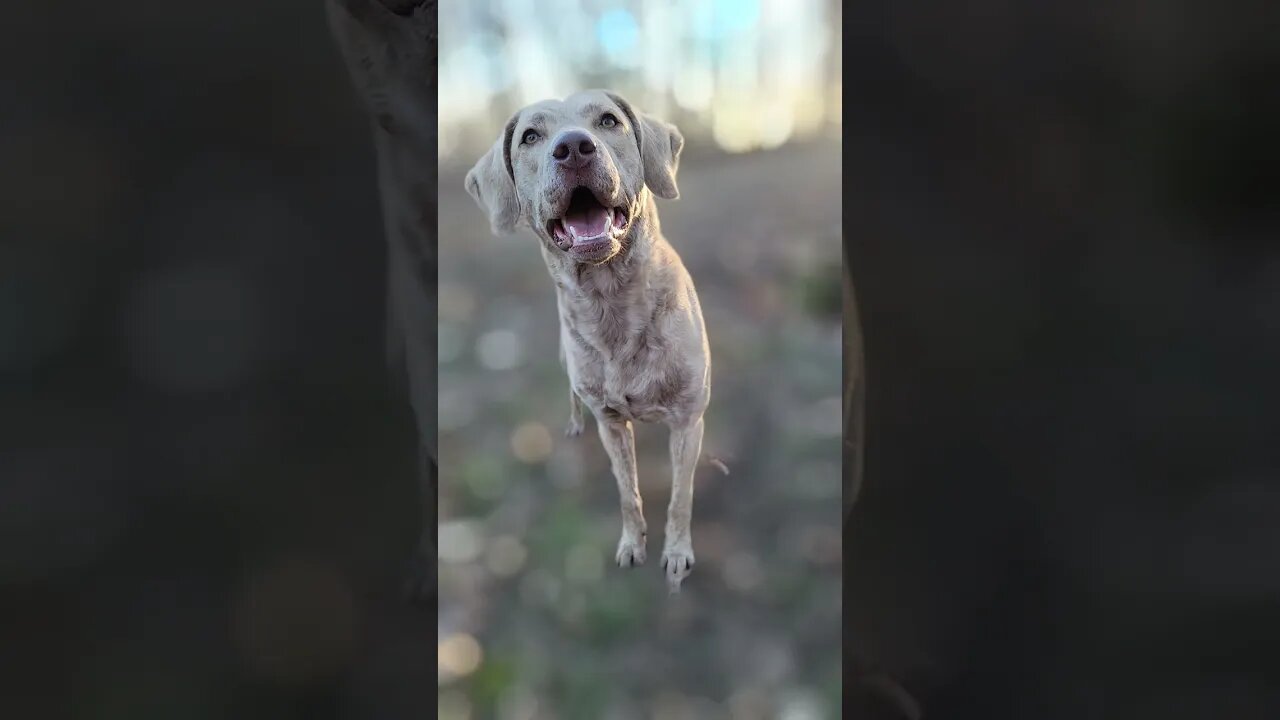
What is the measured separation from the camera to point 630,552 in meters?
1.78

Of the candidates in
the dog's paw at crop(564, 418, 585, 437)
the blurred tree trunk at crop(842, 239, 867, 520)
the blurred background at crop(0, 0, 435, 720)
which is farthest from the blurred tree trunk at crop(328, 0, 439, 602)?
the blurred tree trunk at crop(842, 239, 867, 520)

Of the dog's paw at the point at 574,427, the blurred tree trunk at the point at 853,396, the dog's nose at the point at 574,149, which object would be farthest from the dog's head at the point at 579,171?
the blurred tree trunk at the point at 853,396

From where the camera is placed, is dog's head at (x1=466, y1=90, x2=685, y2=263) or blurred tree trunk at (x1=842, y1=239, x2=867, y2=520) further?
blurred tree trunk at (x1=842, y1=239, x2=867, y2=520)

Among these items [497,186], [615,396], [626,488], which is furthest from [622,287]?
[626,488]

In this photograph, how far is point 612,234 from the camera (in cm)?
166

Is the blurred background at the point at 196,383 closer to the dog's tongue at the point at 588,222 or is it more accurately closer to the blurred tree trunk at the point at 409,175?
the blurred tree trunk at the point at 409,175

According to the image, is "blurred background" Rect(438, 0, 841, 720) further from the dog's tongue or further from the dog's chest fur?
the dog's tongue

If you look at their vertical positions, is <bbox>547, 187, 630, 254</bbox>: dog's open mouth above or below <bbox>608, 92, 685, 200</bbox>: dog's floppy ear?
below

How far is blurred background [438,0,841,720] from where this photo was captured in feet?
5.69

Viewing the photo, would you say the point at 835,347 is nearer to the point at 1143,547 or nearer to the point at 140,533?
the point at 1143,547

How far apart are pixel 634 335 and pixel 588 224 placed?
0.92ft

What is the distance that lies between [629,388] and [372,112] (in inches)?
35.0

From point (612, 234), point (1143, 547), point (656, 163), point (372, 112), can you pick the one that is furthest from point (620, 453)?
point (1143, 547)

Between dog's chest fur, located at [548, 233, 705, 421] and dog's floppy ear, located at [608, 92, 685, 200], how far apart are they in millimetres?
123
